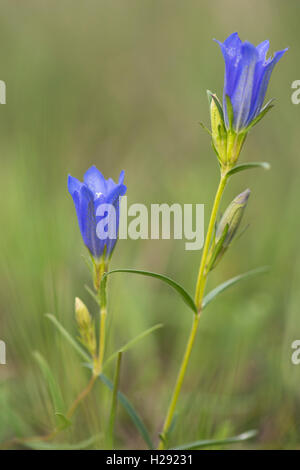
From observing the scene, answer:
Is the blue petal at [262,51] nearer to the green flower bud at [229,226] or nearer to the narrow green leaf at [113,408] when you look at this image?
the green flower bud at [229,226]

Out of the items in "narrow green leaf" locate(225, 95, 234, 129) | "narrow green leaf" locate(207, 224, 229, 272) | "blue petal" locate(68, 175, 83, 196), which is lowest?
"narrow green leaf" locate(207, 224, 229, 272)

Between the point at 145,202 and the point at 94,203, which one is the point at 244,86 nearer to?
the point at 94,203

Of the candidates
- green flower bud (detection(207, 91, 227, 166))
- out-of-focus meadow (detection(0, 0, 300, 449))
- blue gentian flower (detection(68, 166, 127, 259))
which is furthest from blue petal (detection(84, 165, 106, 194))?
out-of-focus meadow (detection(0, 0, 300, 449))

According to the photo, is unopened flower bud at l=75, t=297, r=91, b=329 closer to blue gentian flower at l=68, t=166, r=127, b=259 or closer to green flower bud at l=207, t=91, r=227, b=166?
blue gentian flower at l=68, t=166, r=127, b=259

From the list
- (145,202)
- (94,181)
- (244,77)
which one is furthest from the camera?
(145,202)

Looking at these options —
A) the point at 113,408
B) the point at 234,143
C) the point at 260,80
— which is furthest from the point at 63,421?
the point at 260,80

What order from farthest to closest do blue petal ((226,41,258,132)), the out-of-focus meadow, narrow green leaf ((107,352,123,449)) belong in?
the out-of-focus meadow → narrow green leaf ((107,352,123,449)) → blue petal ((226,41,258,132))

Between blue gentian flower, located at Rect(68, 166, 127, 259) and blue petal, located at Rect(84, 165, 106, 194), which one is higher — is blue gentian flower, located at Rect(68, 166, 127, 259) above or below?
below
